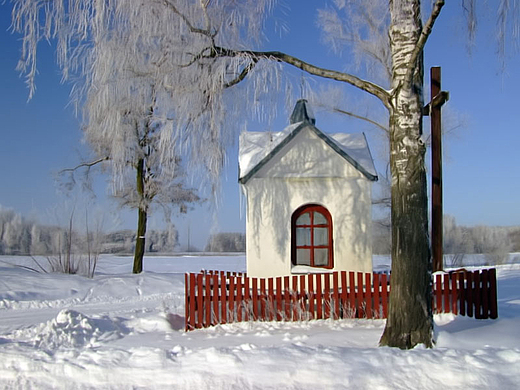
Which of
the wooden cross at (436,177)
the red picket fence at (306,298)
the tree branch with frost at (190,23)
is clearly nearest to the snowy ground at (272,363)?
the red picket fence at (306,298)

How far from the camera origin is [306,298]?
881cm

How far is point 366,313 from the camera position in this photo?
8.62 m

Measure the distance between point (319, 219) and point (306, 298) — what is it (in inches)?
74.0

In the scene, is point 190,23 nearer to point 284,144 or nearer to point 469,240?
point 284,144

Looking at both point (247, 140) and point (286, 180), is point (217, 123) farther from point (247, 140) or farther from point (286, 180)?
point (247, 140)

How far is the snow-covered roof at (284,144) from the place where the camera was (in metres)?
9.57

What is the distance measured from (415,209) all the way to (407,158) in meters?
0.70

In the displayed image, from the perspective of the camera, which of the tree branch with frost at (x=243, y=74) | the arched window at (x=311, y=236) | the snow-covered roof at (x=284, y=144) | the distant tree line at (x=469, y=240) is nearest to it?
the tree branch with frost at (x=243, y=74)

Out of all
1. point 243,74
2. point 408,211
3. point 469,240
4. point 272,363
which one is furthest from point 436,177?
point 469,240

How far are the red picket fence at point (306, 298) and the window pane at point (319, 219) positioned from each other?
1.44 m

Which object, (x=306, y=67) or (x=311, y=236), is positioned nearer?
(x=306, y=67)

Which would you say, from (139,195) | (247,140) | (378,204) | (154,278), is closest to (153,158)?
(139,195)

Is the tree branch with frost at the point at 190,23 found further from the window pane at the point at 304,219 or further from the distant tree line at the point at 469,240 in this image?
the distant tree line at the point at 469,240

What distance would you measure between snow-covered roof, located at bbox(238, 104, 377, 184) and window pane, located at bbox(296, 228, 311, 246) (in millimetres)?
1671
